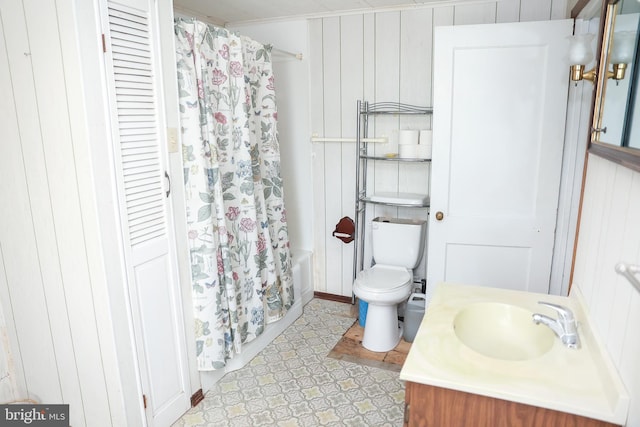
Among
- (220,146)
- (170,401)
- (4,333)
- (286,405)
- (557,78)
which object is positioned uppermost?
(557,78)

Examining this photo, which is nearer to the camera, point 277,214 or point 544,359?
point 544,359

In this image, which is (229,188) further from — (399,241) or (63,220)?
(399,241)

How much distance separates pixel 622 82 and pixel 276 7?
2.31 meters

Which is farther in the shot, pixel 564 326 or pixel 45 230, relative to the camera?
pixel 45 230

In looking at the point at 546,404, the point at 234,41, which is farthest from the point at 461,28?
the point at 546,404

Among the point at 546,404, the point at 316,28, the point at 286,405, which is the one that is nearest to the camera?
the point at 546,404

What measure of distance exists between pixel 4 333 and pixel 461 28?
111 inches

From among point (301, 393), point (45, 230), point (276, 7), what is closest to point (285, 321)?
point (301, 393)

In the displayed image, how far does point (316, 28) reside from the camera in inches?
126

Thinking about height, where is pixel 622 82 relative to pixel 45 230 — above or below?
above

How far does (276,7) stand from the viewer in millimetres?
2939

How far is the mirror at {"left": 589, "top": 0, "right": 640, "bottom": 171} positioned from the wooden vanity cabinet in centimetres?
65

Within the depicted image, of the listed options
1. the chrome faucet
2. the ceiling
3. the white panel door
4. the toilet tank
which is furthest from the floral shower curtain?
the chrome faucet

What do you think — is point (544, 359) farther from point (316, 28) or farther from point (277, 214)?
point (316, 28)
